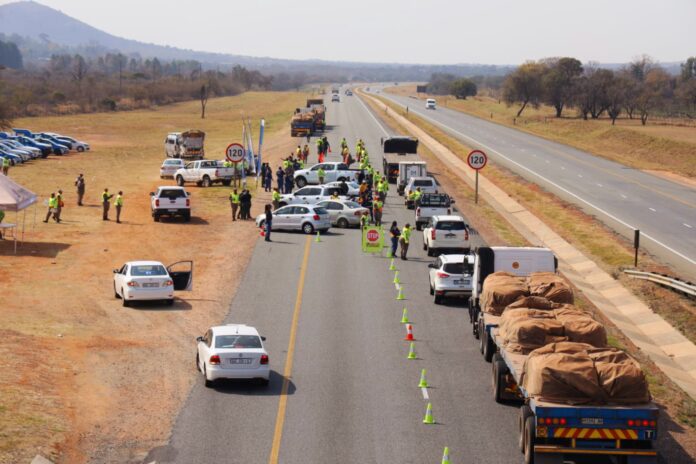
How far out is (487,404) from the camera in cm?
2102

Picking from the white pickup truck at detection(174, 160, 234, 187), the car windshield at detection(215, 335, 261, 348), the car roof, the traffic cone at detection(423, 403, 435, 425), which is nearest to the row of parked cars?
the white pickup truck at detection(174, 160, 234, 187)

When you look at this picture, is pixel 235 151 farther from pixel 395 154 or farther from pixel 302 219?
pixel 395 154

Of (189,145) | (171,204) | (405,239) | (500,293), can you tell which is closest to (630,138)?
(189,145)

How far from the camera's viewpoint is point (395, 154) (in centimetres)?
6588

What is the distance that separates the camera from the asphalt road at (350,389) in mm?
18172

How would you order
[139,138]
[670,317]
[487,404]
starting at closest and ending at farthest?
[487,404], [670,317], [139,138]

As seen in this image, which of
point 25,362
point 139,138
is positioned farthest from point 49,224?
point 139,138

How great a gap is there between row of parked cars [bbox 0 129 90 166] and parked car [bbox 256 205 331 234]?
35.8m

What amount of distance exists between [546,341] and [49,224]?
34.1m

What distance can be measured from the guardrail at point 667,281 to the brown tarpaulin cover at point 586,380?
61.5 feet

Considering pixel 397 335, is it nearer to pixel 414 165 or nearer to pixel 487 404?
pixel 487 404

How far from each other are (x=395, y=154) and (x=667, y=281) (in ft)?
104

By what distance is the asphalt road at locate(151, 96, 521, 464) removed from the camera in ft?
59.6

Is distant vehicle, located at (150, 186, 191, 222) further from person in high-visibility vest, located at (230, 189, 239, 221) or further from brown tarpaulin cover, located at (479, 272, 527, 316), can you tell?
brown tarpaulin cover, located at (479, 272, 527, 316)
